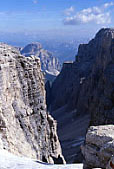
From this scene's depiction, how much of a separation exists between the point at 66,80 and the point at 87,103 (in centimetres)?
3827

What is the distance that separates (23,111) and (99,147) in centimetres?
1605

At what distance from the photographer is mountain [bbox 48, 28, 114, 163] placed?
232 feet

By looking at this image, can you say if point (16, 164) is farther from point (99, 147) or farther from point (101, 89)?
point (101, 89)

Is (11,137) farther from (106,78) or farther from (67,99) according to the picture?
(67,99)

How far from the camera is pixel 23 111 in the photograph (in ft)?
93.3

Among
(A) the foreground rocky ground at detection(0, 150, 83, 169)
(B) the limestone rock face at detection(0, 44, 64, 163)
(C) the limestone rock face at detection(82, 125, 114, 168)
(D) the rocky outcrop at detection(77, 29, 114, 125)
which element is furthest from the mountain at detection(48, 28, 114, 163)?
(C) the limestone rock face at detection(82, 125, 114, 168)

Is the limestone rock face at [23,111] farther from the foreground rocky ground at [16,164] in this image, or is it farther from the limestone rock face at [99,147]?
the limestone rock face at [99,147]

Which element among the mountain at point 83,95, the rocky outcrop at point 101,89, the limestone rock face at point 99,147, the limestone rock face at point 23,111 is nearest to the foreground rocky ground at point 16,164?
the limestone rock face at point 23,111

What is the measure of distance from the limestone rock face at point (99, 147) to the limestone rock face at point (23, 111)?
Result: 29.9 ft

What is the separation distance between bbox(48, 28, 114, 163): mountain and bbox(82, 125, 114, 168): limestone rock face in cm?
3505

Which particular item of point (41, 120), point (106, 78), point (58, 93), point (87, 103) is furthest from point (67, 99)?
point (41, 120)

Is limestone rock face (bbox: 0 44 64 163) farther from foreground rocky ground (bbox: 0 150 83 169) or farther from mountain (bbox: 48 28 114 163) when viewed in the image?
mountain (bbox: 48 28 114 163)

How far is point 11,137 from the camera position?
77.4 ft

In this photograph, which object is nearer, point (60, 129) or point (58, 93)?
point (60, 129)
